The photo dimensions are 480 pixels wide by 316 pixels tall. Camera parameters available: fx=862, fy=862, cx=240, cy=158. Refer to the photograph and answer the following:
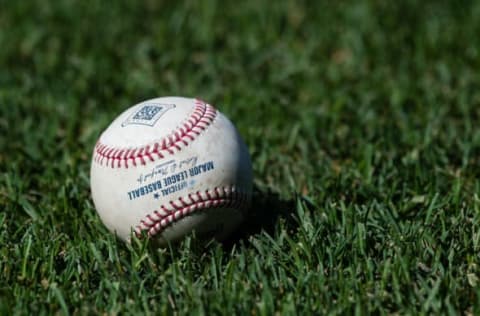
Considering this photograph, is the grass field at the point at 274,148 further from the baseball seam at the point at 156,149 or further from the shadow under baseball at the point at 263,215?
the baseball seam at the point at 156,149

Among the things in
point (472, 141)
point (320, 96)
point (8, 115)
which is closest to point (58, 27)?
point (8, 115)

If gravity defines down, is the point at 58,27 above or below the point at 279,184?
above

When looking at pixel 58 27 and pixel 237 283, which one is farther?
pixel 58 27

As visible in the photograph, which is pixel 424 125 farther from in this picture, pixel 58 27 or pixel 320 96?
pixel 58 27

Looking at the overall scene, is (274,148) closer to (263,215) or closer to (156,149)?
(263,215)

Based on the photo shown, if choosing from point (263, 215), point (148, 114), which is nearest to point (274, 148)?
point (263, 215)
